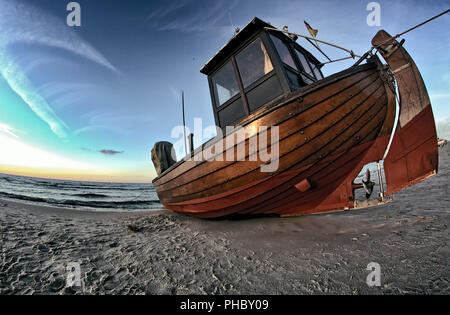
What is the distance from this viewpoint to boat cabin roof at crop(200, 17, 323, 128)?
11.5ft

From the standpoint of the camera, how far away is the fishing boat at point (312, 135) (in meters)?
2.64

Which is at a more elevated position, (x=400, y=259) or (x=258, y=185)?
(x=258, y=185)

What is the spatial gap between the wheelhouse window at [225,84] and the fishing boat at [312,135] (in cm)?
38

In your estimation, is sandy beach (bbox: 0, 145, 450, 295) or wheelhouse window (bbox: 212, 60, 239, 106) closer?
sandy beach (bbox: 0, 145, 450, 295)

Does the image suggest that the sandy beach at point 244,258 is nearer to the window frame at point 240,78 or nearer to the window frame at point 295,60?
the window frame at point 240,78

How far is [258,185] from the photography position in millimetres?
3176

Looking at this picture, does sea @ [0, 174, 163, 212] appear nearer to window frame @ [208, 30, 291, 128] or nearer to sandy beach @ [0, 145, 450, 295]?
sandy beach @ [0, 145, 450, 295]

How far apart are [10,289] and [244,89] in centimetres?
447

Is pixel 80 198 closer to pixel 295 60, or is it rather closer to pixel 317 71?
pixel 295 60

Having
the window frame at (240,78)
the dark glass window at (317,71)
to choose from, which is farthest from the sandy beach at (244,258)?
the dark glass window at (317,71)

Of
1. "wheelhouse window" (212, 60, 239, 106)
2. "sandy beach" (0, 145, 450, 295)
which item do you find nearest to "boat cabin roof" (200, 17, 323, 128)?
"wheelhouse window" (212, 60, 239, 106)

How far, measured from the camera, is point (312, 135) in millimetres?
2721
